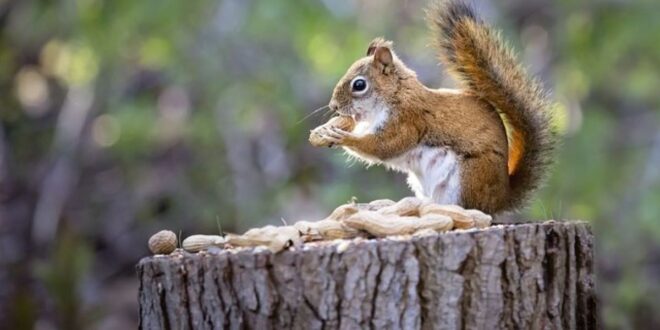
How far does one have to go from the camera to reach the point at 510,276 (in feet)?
5.47

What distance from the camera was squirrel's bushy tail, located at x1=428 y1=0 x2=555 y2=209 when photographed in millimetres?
2115

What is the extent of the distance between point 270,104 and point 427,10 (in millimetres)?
2437

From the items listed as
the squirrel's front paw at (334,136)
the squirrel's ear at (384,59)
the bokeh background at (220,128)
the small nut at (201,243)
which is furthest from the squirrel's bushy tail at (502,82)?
the bokeh background at (220,128)

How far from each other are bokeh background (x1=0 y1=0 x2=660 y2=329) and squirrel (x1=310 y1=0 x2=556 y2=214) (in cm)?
158

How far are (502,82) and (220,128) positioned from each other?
2.78 m

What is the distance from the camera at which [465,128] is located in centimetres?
205

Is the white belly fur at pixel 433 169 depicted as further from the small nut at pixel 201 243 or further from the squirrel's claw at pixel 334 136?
the small nut at pixel 201 243

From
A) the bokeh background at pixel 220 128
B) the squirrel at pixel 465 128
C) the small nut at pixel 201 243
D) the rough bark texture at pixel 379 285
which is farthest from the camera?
the bokeh background at pixel 220 128

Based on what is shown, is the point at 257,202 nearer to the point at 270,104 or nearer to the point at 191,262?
the point at 270,104

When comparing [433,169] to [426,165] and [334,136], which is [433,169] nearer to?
[426,165]

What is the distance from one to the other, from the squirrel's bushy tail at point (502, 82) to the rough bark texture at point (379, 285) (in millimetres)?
419

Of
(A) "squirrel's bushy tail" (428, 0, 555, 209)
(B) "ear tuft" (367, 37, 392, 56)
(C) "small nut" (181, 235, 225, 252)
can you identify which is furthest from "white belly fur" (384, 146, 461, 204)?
(C) "small nut" (181, 235, 225, 252)

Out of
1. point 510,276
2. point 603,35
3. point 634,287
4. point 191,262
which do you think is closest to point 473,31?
point 510,276

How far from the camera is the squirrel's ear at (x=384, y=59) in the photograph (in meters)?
2.24
